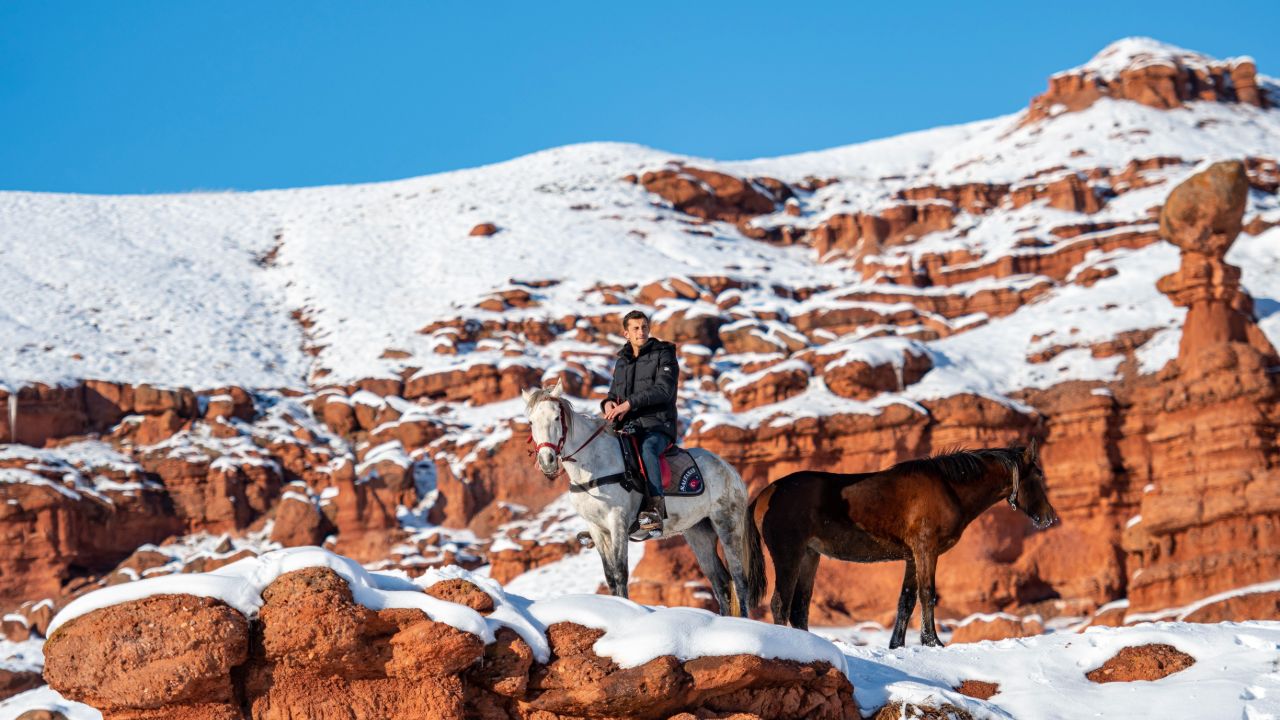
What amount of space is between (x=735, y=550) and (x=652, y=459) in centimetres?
189

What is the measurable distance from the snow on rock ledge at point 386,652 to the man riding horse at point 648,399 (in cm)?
320

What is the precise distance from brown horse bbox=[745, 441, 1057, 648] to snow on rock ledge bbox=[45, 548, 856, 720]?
4.35 metres

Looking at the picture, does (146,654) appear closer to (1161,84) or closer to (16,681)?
(16,681)

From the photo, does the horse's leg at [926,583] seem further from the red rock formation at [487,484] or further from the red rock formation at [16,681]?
the red rock formation at [487,484]

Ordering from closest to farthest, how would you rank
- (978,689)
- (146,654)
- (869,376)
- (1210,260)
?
(146,654)
(978,689)
(1210,260)
(869,376)

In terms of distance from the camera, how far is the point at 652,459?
13.9 m

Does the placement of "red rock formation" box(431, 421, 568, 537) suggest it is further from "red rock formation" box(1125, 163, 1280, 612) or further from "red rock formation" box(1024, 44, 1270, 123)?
"red rock formation" box(1024, 44, 1270, 123)

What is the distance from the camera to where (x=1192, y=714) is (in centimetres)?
1130

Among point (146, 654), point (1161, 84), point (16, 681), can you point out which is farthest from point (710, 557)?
point (1161, 84)

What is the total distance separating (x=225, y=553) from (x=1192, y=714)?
43944mm

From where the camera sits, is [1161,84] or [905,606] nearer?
[905,606]

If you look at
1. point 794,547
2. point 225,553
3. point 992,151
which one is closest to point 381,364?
point 225,553

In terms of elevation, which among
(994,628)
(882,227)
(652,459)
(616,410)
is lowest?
(994,628)

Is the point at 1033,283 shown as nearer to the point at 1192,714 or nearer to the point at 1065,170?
the point at 1065,170
